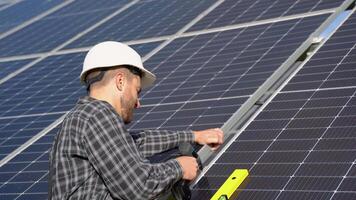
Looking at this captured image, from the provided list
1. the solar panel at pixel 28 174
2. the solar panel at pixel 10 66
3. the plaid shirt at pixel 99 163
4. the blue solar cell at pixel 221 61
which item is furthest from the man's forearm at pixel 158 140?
the solar panel at pixel 10 66

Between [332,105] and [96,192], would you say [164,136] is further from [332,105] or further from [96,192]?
[332,105]

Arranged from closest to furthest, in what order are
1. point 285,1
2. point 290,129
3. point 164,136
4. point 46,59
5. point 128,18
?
point 164,136, point 290,129, point 285,1, point 46,59, point 128,18

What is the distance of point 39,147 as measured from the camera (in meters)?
9.42

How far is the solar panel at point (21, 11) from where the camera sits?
721 inches

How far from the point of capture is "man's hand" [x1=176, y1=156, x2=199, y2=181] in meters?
5.54

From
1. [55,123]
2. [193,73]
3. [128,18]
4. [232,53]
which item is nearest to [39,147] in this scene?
[55,123]

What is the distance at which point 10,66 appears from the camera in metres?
14.0

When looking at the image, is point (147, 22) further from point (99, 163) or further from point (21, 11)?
point (99, 163)

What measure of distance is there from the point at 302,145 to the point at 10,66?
27.4 feet

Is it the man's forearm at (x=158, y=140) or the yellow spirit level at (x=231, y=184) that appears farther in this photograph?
the man's forearm at (x=158, y=140)

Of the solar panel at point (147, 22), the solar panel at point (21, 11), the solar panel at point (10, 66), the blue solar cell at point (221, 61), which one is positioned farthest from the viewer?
the solar panel at point (21, 11)

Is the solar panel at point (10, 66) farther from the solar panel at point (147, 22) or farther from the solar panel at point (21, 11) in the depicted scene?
the solar panel at point (21, 11)

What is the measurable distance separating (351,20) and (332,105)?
9.53 feet

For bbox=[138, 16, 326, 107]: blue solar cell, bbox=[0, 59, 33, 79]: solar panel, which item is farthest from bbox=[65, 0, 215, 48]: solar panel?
bbox=[138, 16, 326, 107]: blue solar cell
